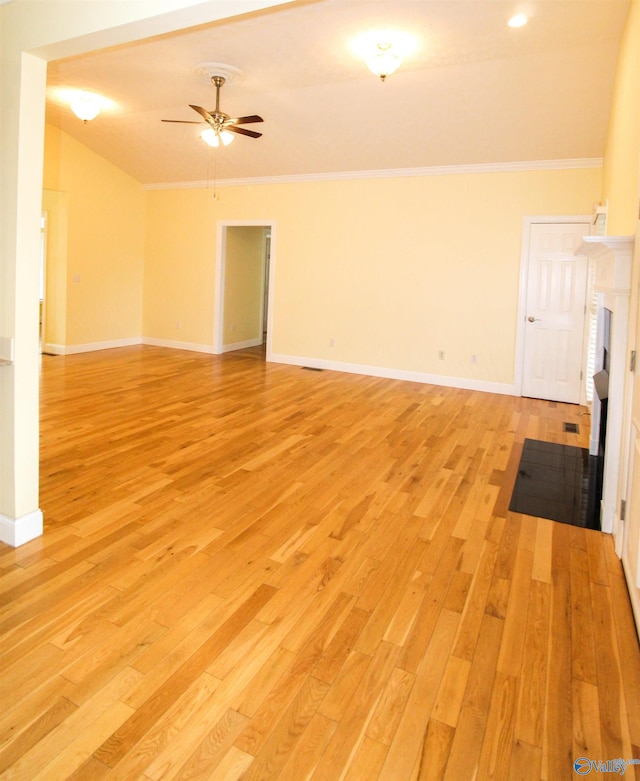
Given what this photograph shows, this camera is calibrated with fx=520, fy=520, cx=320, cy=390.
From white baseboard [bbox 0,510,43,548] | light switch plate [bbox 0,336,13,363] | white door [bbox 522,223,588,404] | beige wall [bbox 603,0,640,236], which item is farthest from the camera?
white door [bbox 522,223,588,404]

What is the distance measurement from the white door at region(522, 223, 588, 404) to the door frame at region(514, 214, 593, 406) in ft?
0.12

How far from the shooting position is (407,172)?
23.3 ft

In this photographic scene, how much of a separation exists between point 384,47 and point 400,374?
4.21 m

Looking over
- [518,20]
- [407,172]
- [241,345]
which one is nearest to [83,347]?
[241,345]

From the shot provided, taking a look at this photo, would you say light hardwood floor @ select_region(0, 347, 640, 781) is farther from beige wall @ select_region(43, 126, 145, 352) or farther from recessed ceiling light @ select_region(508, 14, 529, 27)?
beige wall @ select_region(43, 126, 145, 352)

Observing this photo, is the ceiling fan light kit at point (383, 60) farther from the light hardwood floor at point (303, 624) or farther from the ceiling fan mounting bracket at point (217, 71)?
the light hardwood floor at point (303, 624)

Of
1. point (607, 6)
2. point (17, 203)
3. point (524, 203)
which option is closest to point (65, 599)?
point (17, 203)

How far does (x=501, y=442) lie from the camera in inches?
189

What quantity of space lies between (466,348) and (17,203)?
19.0ft

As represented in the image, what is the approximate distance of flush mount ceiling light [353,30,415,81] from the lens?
4.23 meters

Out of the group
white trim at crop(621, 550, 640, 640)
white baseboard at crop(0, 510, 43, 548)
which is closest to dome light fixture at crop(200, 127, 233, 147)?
white baseboard at crop(0, 510, 43, 548)

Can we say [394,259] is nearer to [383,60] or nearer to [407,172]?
[407,172]

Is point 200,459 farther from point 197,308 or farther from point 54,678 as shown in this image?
point 197,308

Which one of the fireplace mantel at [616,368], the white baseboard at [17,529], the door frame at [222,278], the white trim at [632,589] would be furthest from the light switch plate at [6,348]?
the door frame at [222,278]
